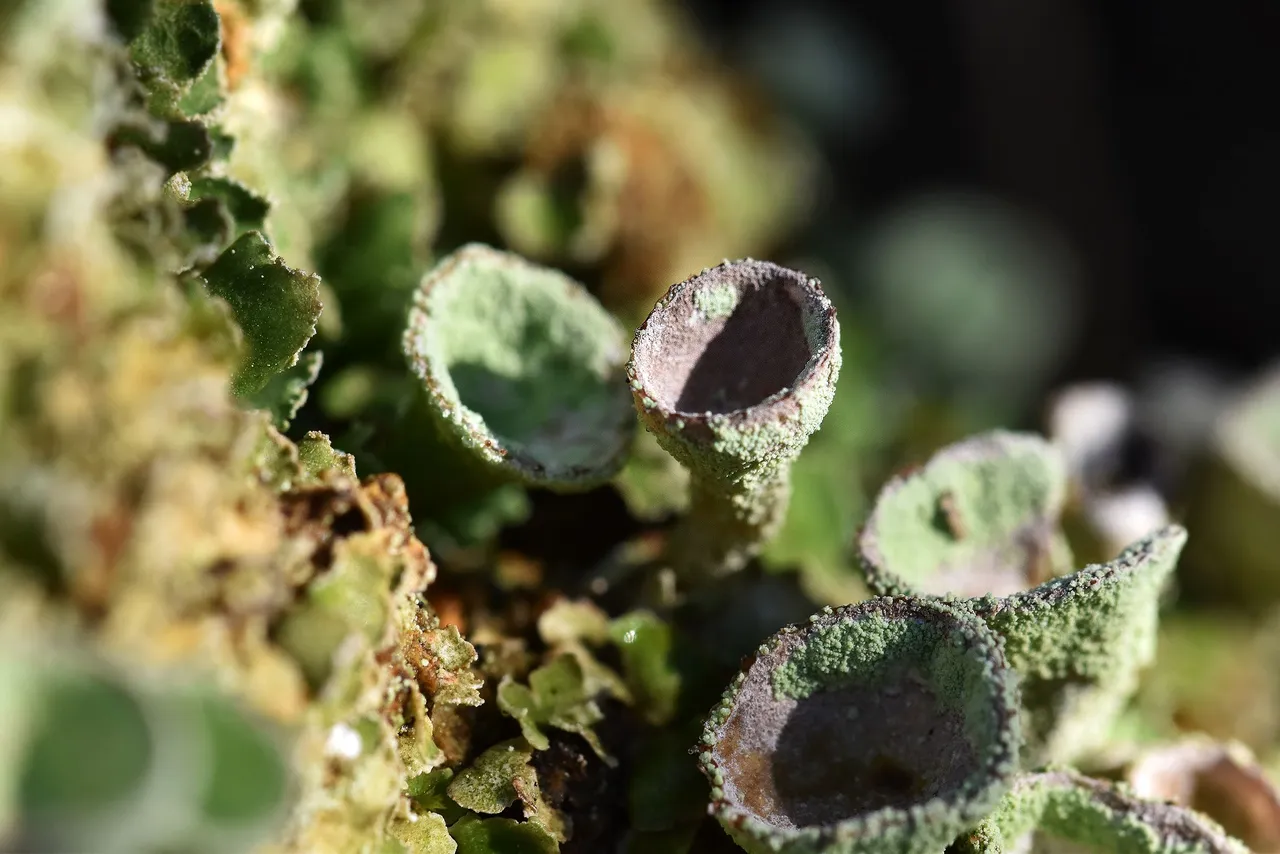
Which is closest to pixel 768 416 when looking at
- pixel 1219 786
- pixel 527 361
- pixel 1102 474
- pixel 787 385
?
pixel 787 385

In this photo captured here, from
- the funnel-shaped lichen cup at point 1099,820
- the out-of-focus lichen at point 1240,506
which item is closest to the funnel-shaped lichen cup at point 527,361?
the funnel-shaped lichen cup at point 1099,820

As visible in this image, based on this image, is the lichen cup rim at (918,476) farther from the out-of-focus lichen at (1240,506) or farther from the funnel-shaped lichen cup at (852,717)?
the out-of-focus lichen at (1240,506)

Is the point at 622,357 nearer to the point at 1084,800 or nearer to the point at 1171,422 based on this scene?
the point at 1084,800

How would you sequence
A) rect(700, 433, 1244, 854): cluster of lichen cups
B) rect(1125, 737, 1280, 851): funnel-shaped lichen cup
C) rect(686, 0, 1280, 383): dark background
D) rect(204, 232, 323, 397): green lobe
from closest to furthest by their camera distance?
1. rect(700, 433, 1244, 854): cluster of lichen cups
2. rect(204, 232, 323, 397): green lobe
3. rect(1125, 737, 1280, 851): funnel-shaped lichen cup
4. rect(686, 0, 1280, 383): dark background


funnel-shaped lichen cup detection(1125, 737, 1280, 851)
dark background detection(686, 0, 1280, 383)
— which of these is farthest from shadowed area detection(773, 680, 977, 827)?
dark background detection(686, 0, 1280, 383)

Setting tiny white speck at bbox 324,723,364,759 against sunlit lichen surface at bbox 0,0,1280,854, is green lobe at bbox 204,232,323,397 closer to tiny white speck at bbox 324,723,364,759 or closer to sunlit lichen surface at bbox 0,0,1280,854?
sunlit lichen surface at bbox 0,0,1280,854

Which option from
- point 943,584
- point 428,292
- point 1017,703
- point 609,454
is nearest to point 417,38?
point 428,292

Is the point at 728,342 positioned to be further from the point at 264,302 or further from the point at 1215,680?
the point at 1215,680
